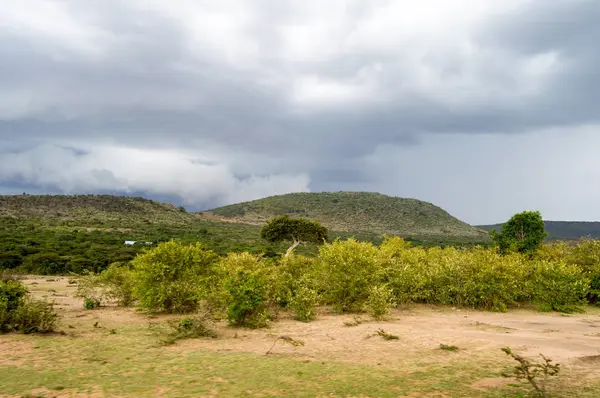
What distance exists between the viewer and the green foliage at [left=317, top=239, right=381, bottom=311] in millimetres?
18828

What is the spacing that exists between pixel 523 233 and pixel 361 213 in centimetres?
8945

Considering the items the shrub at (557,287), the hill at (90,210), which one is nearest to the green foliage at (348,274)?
the shrub at (557,287)

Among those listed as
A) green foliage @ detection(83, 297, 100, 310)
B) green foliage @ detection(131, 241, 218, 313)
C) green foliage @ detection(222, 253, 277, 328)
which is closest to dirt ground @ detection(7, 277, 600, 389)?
green foliage @ detection(83, 297, 100, 310)

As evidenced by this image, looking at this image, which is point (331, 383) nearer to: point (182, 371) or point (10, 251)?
point (182, 371)

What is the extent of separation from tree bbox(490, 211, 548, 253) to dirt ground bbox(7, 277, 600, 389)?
13.5m

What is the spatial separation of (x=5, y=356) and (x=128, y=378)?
3878 mm

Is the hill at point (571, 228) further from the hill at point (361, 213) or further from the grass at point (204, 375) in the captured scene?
the grass at point (204, 375)

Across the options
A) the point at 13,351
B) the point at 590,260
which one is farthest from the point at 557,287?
the point at 13,351

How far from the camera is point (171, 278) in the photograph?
17.4 meters

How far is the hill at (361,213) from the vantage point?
113 metres

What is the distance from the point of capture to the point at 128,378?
336 inches

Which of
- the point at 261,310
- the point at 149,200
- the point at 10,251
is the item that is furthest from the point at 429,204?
the point at 261,310

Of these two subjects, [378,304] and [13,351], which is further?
[378,304]

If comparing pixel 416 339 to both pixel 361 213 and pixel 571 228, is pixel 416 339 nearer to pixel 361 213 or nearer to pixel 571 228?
pixel 361 213
